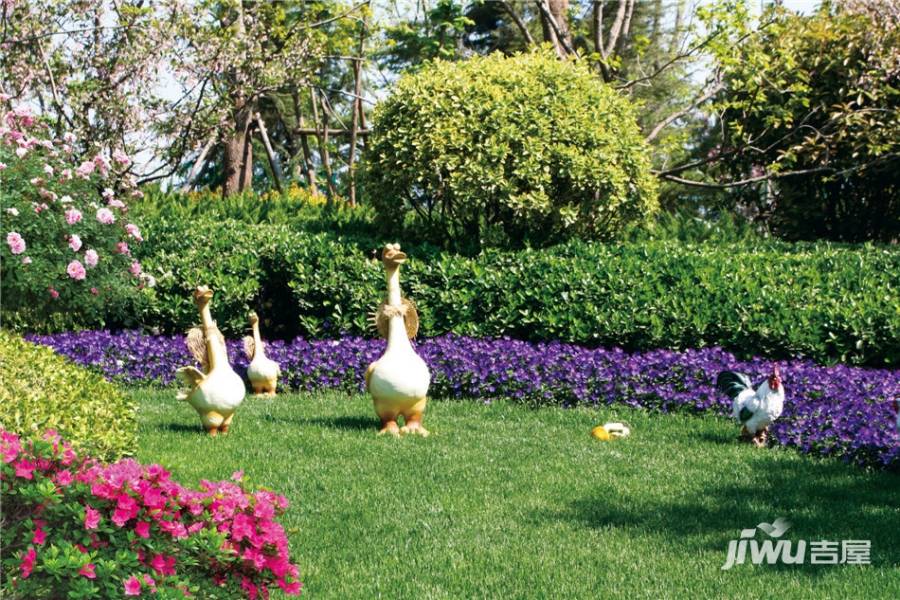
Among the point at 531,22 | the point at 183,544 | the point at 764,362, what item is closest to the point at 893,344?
the point at 764,362

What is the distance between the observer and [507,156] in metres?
10.3

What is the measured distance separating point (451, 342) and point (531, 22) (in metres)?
15.1

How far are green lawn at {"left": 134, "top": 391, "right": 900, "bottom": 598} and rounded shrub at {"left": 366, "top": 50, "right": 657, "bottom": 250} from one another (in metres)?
2.73

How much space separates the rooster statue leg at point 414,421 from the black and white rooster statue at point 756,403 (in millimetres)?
2101

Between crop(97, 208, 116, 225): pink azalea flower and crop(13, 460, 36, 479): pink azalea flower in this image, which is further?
crop(97, 208, 116, 225): pink azalea flower

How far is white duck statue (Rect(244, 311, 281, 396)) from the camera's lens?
28.7 feet

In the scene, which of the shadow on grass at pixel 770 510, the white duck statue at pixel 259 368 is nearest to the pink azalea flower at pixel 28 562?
the shadow on grass at pixel 770 510

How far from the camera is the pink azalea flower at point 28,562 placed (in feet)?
10.9

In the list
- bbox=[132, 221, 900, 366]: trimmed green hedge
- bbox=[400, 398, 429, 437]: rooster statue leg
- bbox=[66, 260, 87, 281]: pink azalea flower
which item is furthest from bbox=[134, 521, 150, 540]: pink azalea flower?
bbox=[66, 260, 87, 281]: pink azalea flower

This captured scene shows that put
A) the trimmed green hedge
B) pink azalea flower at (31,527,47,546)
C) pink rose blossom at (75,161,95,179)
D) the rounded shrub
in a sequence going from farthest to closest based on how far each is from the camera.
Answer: the rounded shrub → pink rose blossom at (75,161,95,179) → the trimmed green hedge → pink azalea flower at (31,527,47,546)

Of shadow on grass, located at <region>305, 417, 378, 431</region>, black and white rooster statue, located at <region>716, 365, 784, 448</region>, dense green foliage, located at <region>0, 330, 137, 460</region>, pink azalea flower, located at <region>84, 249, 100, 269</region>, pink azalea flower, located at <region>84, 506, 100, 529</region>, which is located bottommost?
shadow on grass, located at <region>305, 417, 378, 431</region>

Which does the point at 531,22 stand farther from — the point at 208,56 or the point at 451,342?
the point at 451,342

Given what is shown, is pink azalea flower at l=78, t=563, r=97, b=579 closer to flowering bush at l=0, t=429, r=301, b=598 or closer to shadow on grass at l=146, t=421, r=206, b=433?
flowering bush at l=0, t=429, r=301, b=598

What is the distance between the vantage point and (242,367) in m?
9.38
